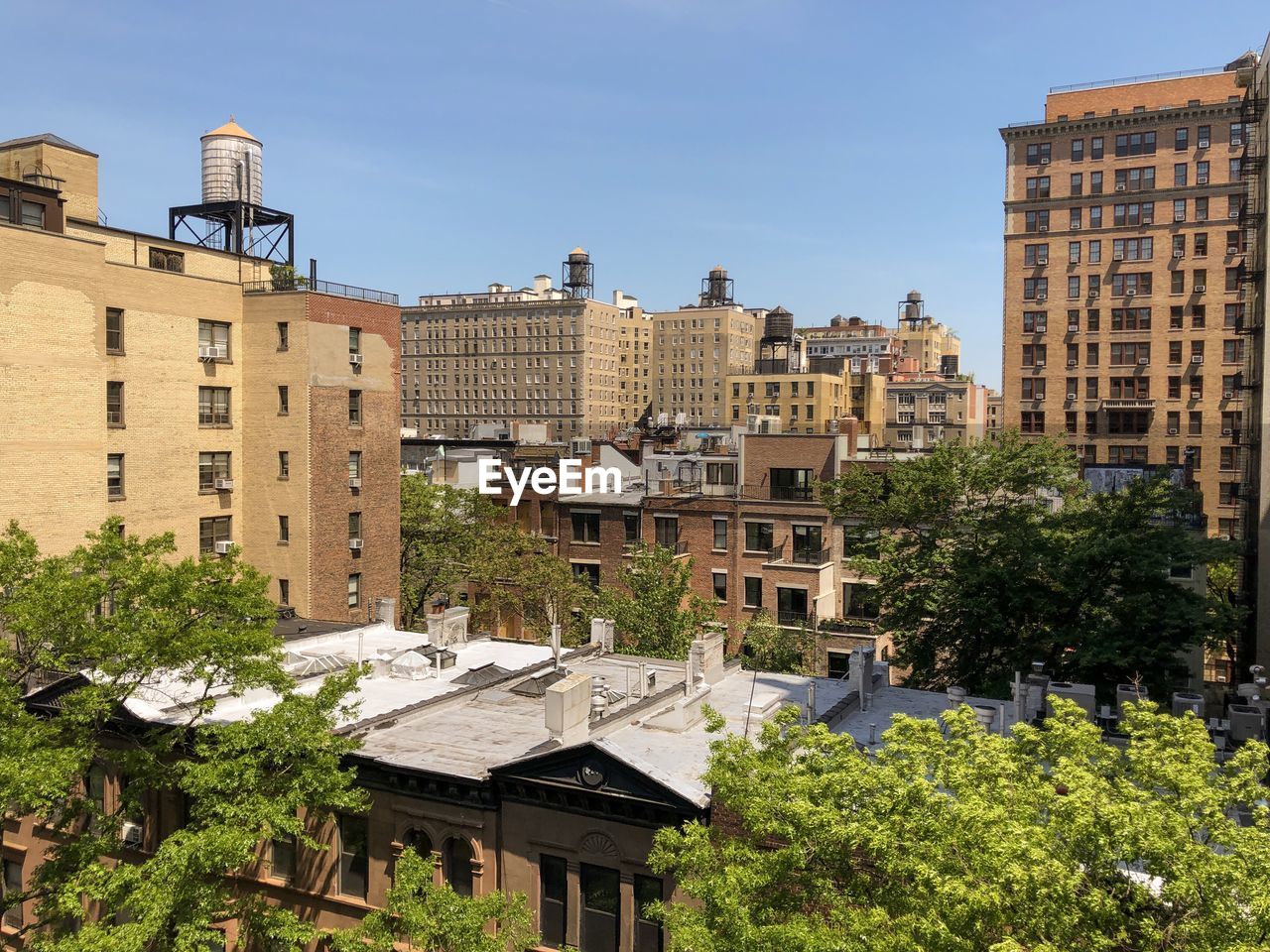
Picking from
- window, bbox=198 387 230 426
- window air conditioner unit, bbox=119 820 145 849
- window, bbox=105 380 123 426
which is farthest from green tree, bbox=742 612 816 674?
window, bbox=105 380 123 426

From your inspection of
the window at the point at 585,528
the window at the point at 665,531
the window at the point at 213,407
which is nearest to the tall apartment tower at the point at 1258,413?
the window at the point at 665,531

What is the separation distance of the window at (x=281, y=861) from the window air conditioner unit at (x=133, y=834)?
4084 millimetres

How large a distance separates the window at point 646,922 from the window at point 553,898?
1642mm

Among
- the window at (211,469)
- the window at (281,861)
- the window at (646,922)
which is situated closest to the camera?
the window at (646,922)

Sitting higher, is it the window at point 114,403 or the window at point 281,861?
the window at point 114,403

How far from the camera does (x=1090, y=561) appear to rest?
102ft

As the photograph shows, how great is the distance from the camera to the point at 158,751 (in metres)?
20.9

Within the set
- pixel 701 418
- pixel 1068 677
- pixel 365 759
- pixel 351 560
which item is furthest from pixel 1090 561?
pixel 701 418

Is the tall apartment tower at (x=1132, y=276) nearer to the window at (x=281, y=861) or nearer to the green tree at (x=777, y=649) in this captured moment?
the green tree at (x=777, y=649)

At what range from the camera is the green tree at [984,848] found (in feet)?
37.7

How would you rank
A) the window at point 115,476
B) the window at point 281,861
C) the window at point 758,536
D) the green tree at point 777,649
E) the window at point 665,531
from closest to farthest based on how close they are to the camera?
the window at point 281,861 < the window at point 115,476 < the green tree at point 777,649 < the window at point 758,536 < the window at point 665,531

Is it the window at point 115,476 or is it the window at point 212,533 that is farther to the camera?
Result: the window at point 212,533

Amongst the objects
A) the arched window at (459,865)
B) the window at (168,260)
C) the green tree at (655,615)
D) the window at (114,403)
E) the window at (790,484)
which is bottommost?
the arched window at (459,865)

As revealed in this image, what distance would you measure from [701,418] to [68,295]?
147098 millimetres
